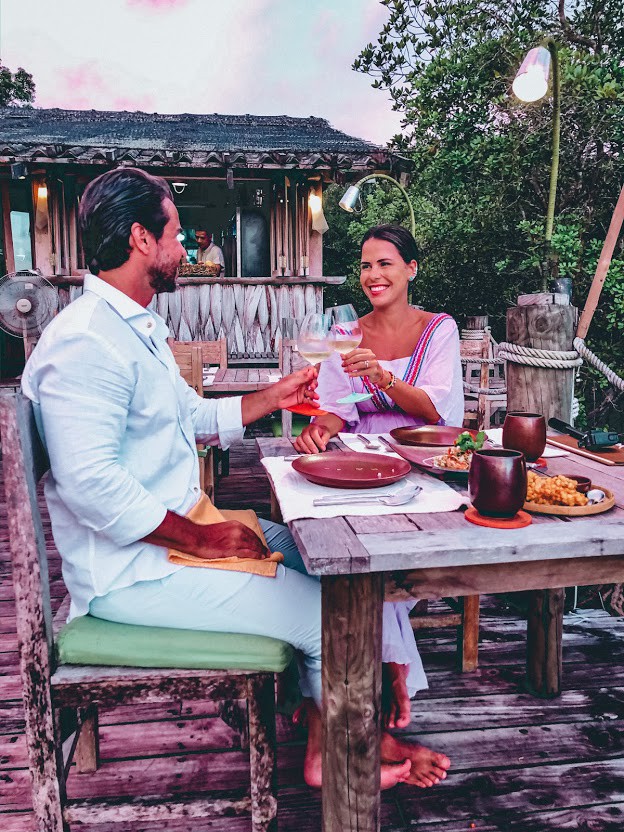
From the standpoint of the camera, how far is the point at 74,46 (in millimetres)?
19328

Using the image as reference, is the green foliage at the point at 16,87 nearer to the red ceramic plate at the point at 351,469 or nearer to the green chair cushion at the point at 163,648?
the red ceramic plate at the point at 351,469

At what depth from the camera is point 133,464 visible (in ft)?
4.75

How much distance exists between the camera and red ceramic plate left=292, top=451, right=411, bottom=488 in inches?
56.0

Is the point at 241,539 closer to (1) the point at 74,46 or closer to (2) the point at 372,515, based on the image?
(2) the point at 372,515

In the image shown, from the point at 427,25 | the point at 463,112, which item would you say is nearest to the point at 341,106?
the point at 427,25

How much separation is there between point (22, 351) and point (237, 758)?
9.88m

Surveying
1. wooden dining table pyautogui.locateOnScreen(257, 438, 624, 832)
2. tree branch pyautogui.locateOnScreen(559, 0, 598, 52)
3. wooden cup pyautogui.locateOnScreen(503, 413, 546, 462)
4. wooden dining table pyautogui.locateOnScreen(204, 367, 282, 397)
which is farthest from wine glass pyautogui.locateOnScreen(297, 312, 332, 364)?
tree branch pyautogui.locateOnScreen(559, 0, 598, 52)

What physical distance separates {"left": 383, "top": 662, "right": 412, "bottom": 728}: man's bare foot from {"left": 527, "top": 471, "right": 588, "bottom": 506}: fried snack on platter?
2.54 feet

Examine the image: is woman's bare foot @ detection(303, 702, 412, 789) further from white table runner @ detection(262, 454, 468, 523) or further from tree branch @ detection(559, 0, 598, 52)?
tree branch @ detection(559, 0, 598, 52)

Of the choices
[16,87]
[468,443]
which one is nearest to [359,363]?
[468,443]

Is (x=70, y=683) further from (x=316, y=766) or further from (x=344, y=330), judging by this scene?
(x=344, y=330)

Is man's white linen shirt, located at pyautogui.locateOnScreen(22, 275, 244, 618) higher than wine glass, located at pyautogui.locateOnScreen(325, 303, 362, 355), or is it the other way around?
wine glass, located at pyautogui.locateOnScreen(325, 303, 362, 355)

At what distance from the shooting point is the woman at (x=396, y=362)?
94.2 inches

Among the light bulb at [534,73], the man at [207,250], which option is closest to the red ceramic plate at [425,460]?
the light bulb at [534,73]
